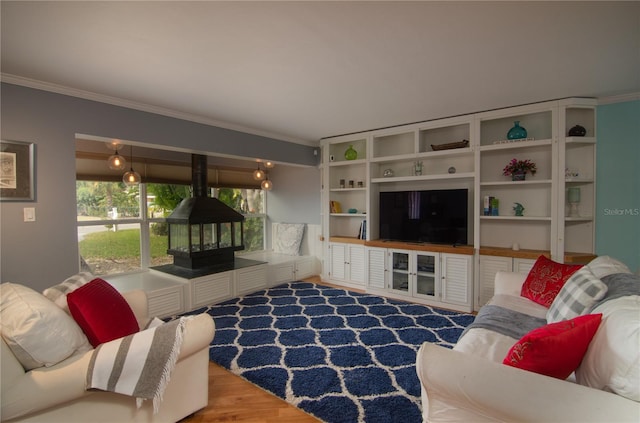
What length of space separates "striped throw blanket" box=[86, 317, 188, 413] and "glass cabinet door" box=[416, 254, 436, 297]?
3189 millimetres

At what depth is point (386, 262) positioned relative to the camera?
4.33 meters

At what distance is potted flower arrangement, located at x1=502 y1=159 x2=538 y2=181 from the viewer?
11.6 ft

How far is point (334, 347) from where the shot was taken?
275cm

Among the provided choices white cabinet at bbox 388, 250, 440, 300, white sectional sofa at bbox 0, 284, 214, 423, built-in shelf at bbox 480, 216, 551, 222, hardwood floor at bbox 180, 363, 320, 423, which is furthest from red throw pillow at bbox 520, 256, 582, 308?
white sectional sofa at bbox 0, 284, 214, 423

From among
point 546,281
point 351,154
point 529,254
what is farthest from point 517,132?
point 351,154

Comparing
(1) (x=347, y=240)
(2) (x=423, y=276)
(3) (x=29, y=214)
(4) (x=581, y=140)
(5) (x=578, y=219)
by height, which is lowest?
(2) (x=423, y=276)

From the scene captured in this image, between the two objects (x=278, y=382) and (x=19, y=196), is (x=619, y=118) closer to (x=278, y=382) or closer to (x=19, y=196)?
(x=278, y=382)

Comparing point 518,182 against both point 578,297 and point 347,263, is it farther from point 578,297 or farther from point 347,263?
point 347,263

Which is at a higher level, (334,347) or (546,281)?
(546,281)

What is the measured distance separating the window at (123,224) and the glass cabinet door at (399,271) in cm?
337

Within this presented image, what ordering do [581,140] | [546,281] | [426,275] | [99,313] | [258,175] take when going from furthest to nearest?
[258,175] → [426,275] → [581,140] → [546,281] → [99,313]

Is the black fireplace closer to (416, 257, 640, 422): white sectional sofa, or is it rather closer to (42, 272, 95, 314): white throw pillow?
(42, 272, 95, 314): white throw pillow

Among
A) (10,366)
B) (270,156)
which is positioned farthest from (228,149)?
(10,366)

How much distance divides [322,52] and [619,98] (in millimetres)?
3159
